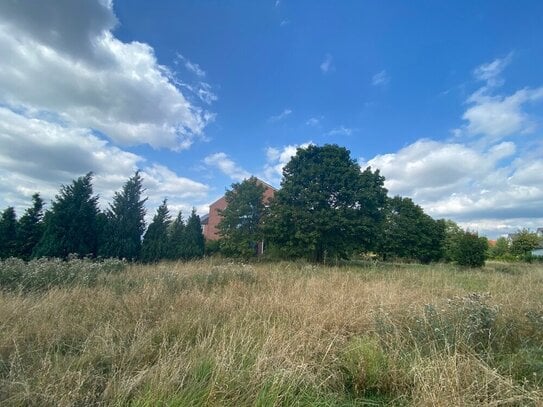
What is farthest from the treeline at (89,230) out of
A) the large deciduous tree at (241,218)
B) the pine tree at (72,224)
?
the large deciduous tree at (241,218)

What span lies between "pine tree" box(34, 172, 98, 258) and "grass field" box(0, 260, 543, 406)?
12.3m

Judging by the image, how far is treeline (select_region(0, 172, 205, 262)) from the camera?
615 inches

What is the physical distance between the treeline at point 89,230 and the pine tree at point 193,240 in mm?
99

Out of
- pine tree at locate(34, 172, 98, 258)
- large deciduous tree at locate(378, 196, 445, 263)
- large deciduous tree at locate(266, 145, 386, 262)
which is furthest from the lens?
large deciduous tree at locate(378, 196, 445, 263)

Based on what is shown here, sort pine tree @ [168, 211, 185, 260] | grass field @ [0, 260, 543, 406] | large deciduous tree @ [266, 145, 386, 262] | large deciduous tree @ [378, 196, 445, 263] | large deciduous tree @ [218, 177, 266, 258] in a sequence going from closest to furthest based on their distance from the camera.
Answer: grass field @ [0, 260, 543, 406]
large deciduous tree @ [266, 145, 386, 262]
pine tree @ [168, 211, 185, 260]
large deciduous tree @ [218, 177, 266, 258]
large deciduous tree @ [378, 196, 445, 263]

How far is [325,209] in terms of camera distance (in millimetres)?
18797

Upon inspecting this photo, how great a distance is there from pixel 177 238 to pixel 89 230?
18.8 ft

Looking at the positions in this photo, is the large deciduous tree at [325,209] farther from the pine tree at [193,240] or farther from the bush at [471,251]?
the bush at [471,251]

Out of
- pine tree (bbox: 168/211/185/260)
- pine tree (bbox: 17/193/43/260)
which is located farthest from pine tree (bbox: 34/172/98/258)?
pine tree (bbox: 168/211/185/260)

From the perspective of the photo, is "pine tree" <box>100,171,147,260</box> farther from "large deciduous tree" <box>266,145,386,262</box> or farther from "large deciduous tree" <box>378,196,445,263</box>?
"large deciduous tree" <box>378,196,445,263</box>

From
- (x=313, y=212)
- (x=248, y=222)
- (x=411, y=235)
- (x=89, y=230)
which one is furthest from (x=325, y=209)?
(x=411, y=235)

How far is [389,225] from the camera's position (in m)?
34.1

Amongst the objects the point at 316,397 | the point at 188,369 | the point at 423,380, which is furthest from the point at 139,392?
the point at 423,380

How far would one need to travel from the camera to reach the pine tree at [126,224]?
1741 cm
